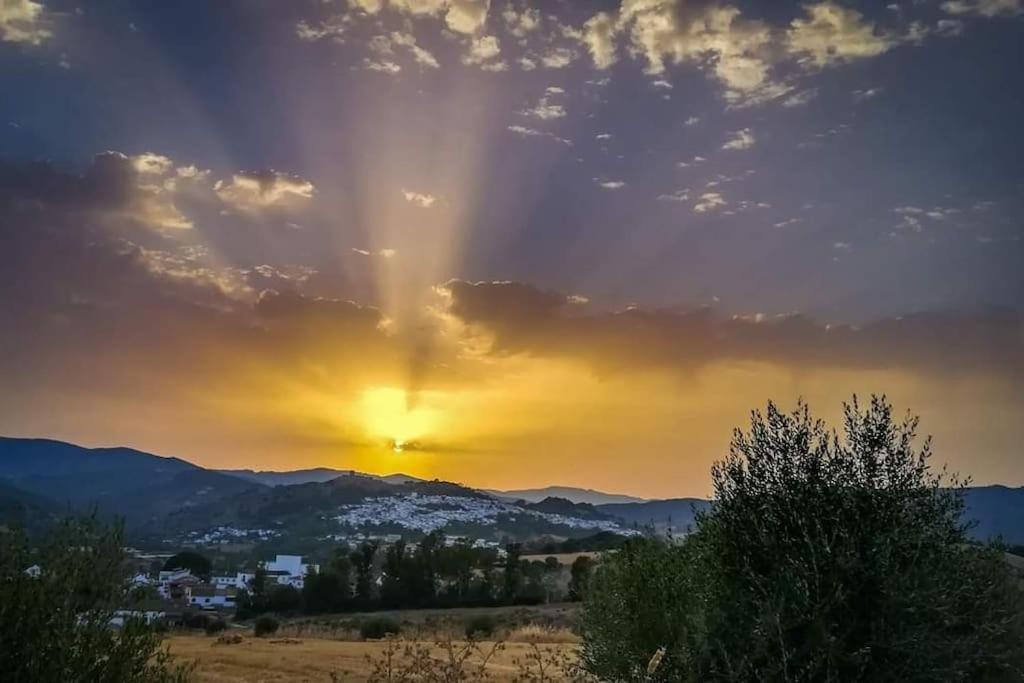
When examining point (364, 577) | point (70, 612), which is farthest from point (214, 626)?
point (70, 612)

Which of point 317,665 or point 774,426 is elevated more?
point 774,426

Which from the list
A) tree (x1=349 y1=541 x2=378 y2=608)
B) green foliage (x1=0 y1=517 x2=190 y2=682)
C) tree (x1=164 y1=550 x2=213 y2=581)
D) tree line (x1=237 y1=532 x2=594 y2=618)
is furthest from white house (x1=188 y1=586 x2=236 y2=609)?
green foliage (x1=0 y1=517 x2=190 y2=682)

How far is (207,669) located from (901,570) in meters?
29.2

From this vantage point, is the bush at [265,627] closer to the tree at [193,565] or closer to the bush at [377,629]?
the bush at [377,629]

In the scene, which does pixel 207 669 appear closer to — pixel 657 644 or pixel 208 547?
pixel 657 644

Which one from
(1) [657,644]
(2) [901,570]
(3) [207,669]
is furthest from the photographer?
(3) [207,669]

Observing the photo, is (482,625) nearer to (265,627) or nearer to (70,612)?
(265,627)

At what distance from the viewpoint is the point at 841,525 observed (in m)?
12.8

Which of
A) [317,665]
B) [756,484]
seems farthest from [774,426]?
[317,665]

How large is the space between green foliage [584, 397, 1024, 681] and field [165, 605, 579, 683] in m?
5.21

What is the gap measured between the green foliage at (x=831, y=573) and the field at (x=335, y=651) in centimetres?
521

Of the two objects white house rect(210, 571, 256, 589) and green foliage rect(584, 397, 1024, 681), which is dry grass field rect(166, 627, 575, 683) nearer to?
green foliage rect(584, 397, 1024, 681)

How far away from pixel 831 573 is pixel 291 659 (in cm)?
3015

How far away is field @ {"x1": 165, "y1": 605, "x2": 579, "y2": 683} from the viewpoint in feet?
101
